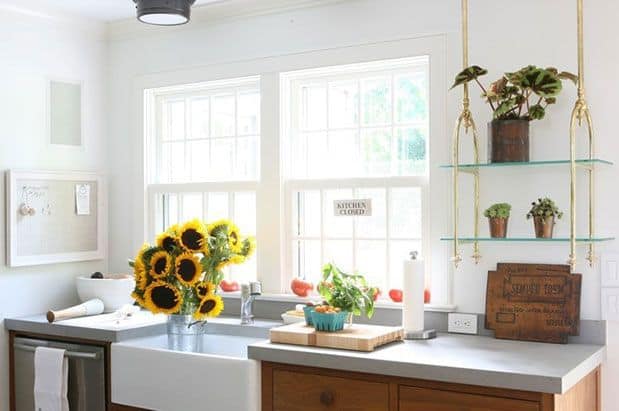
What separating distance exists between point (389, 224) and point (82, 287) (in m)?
1.72

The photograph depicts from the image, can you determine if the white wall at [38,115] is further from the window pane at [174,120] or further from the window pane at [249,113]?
the window pane at [249,113]

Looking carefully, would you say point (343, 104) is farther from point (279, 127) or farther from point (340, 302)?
point (340, 302)

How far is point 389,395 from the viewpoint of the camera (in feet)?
9.35

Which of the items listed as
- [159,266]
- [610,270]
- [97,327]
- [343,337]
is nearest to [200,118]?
[159,266]

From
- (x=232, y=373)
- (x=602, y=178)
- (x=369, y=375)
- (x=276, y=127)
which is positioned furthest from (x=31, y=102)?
(x=602, y=178)

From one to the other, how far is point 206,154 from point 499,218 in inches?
71.7

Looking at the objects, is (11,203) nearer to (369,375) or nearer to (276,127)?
(276,127)

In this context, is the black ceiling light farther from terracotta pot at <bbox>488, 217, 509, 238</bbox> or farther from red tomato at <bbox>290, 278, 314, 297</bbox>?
terracotta pot at <bbox>488, 217, 509, 238</bbox>

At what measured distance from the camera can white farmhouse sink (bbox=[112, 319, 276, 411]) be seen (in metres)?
3.12

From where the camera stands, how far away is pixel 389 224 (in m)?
3.74

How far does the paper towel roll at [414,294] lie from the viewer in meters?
3.31

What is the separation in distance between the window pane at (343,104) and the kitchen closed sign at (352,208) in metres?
0.40

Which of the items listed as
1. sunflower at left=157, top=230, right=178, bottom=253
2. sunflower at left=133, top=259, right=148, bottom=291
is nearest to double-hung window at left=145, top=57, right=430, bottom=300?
sunflower at left=157, top=230, right=178, bottom=253

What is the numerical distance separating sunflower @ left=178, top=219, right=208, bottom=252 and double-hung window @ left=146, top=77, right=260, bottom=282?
66 cm
